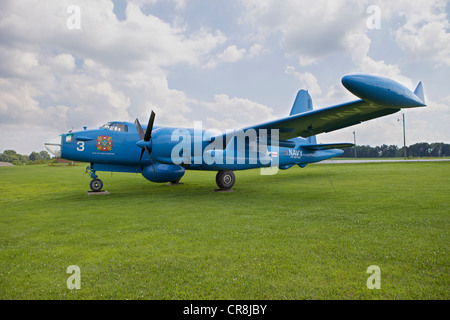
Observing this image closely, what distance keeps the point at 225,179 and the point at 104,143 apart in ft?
19.4

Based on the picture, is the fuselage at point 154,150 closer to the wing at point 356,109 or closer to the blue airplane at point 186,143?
the blue airplane at point 186,143

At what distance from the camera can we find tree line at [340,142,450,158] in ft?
311

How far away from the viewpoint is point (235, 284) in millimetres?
2969

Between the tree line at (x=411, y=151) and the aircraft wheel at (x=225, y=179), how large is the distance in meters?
101

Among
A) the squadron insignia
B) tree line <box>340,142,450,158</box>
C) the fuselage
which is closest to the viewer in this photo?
the fuselage

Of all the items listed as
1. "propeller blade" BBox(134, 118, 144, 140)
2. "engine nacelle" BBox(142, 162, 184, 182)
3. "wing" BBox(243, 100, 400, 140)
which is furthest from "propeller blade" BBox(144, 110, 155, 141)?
"wing" BBox(243, 100, 400, 140)

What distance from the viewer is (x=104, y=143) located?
36.8ft

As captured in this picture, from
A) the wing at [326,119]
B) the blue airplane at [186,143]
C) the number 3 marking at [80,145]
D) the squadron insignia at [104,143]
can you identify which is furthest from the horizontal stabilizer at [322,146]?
the number 3 marking at [80,145]

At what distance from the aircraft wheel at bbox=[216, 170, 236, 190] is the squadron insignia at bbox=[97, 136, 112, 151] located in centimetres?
533

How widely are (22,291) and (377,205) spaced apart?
26.2ft

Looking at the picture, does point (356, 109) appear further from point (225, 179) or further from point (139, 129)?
point (139, 129)

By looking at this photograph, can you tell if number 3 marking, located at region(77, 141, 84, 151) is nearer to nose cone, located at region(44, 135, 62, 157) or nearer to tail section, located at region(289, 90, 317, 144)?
nose cone, located at region(44, 135, 62, 157)
